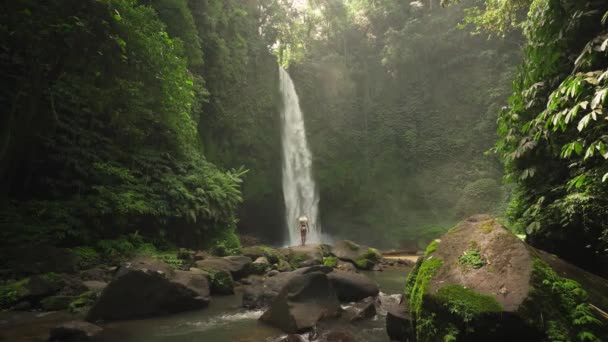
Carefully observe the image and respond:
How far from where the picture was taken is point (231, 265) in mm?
8781

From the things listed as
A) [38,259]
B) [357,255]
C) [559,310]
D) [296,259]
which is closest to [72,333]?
[38,259]

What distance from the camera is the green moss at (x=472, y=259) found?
11.5 ft

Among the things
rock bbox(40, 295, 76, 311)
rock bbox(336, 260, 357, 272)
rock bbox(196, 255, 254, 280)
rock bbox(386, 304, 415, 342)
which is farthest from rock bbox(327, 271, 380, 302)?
rock bbox(40, 295, 76, 311)

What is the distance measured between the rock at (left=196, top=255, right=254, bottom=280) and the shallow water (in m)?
2.23

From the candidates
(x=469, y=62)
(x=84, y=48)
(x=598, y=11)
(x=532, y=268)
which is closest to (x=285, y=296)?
(x=532, y=268)

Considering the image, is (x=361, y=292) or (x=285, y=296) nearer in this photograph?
(x=285, y=296)

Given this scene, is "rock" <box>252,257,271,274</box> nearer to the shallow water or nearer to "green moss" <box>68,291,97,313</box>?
the shallow water

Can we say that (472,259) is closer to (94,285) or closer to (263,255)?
(94,285)

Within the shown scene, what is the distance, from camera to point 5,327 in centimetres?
465

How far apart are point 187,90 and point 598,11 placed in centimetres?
1088

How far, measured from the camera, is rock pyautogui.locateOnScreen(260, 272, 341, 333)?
4848 millimetres

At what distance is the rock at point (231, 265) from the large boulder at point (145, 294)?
1823mm

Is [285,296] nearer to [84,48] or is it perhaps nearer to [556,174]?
[556,174]

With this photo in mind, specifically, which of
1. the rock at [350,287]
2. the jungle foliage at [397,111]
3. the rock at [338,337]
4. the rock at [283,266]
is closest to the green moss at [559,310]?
the rock at [338,337]
